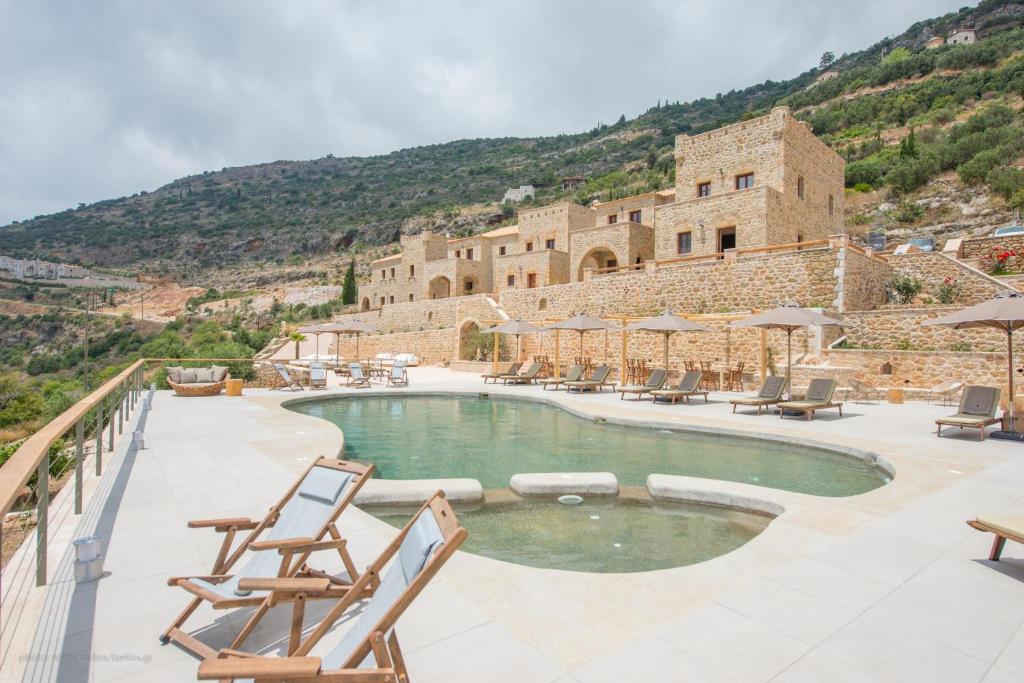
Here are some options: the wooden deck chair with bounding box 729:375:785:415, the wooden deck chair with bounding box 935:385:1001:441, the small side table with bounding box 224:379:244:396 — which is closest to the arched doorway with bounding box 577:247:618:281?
the wooden deck chair with bounding box 729:375:785:415

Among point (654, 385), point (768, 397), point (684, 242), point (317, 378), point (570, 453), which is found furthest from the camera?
point (684, 242)

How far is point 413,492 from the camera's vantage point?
16.4 ft

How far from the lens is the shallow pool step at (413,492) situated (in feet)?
15.9

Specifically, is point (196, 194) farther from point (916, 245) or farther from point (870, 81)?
point (916, 245)

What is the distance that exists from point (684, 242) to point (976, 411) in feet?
46.1

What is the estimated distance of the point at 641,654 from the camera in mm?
2250

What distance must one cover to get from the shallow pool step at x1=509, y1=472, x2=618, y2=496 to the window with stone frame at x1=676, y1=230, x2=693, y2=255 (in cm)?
1719

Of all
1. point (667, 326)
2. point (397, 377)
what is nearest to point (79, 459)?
point (667, 326)

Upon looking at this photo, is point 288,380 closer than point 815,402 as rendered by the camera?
No

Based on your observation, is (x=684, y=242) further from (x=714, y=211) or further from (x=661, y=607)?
(x=661, y=607)

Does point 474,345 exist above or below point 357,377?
above

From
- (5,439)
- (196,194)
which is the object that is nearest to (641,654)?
(5,439)

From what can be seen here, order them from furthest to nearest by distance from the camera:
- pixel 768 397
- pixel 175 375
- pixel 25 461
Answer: pixel 175 375, pixel 768 397, pixel 25 461

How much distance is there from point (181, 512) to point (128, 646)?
212cm
